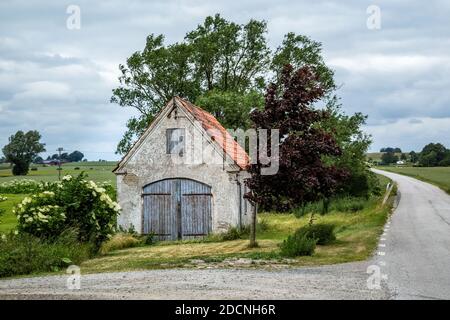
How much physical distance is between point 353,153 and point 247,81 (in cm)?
1192

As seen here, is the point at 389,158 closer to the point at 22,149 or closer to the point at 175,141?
the point at 22,149

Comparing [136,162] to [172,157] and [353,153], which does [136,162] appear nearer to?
[172,157]

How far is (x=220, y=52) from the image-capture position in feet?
153

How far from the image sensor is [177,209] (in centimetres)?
2412

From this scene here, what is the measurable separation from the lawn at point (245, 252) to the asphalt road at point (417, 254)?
0.72m

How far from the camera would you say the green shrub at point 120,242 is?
2023 centimetres

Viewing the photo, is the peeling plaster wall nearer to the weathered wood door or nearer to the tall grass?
the weathered wood door

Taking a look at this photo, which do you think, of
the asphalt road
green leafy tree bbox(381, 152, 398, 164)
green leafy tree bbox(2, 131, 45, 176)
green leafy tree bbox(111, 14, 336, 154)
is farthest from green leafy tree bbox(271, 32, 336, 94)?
green leafy tree bbox(381, 152, 398, 164)

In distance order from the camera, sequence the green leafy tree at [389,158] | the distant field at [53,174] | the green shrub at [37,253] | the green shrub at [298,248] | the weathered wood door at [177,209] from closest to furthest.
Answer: the green shrub at [37,253], the green shrub at [298,248], the weathered wood door at [177,209], the distant field at [53,174], the green leafy tree at [389,158]

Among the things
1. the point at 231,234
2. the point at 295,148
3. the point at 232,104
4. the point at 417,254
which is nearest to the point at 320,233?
the point at 295,148

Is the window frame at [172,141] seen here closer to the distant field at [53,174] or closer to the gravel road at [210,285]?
the gravel road at [210,285]

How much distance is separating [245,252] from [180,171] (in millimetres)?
7746

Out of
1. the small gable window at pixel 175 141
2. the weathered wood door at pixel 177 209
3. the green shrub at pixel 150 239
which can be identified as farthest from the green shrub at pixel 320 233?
the small gable window at pixel 175 141
